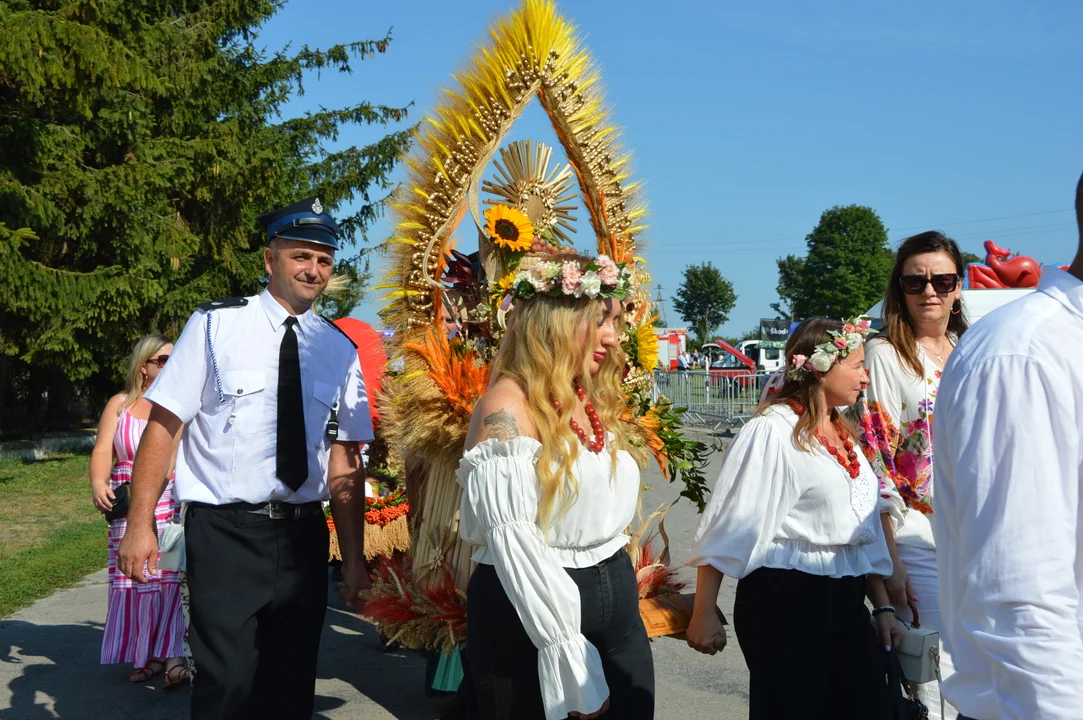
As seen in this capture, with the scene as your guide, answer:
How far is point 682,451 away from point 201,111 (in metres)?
17.3

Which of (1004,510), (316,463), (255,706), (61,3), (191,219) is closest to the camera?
(1004,510)

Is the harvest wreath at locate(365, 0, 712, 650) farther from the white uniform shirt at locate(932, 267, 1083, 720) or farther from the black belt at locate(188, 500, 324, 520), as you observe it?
the white uniform shirt at locate(932, 267, 1083, 720)

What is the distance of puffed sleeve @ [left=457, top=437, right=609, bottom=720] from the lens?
2623mm

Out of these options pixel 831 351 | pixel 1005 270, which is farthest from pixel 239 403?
pixel 1005 270

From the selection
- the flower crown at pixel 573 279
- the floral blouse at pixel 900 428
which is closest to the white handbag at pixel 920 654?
the floral blouse at pixel 900 428

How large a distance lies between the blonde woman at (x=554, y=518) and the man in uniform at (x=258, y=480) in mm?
917

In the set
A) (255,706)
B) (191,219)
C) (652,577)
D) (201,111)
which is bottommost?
(255,706)

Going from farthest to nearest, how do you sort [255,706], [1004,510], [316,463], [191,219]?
[191,219]
[316,463]
[255,706]
[1004,510]

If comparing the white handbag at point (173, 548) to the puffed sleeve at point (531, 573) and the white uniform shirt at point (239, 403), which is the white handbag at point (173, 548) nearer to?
the white uniform shirt at point (239, 403)

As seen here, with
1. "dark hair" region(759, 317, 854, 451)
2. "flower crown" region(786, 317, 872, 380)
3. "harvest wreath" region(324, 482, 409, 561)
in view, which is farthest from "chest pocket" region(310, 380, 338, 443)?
"harvest wreath" region(324, 482, 409, 561)

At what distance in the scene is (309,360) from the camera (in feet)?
12.3

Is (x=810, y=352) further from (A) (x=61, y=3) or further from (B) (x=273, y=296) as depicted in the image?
(A) (x=61, y=3)

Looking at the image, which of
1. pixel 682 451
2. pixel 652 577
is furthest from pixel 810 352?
pixel 652 577

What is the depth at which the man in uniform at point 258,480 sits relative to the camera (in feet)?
11.0
